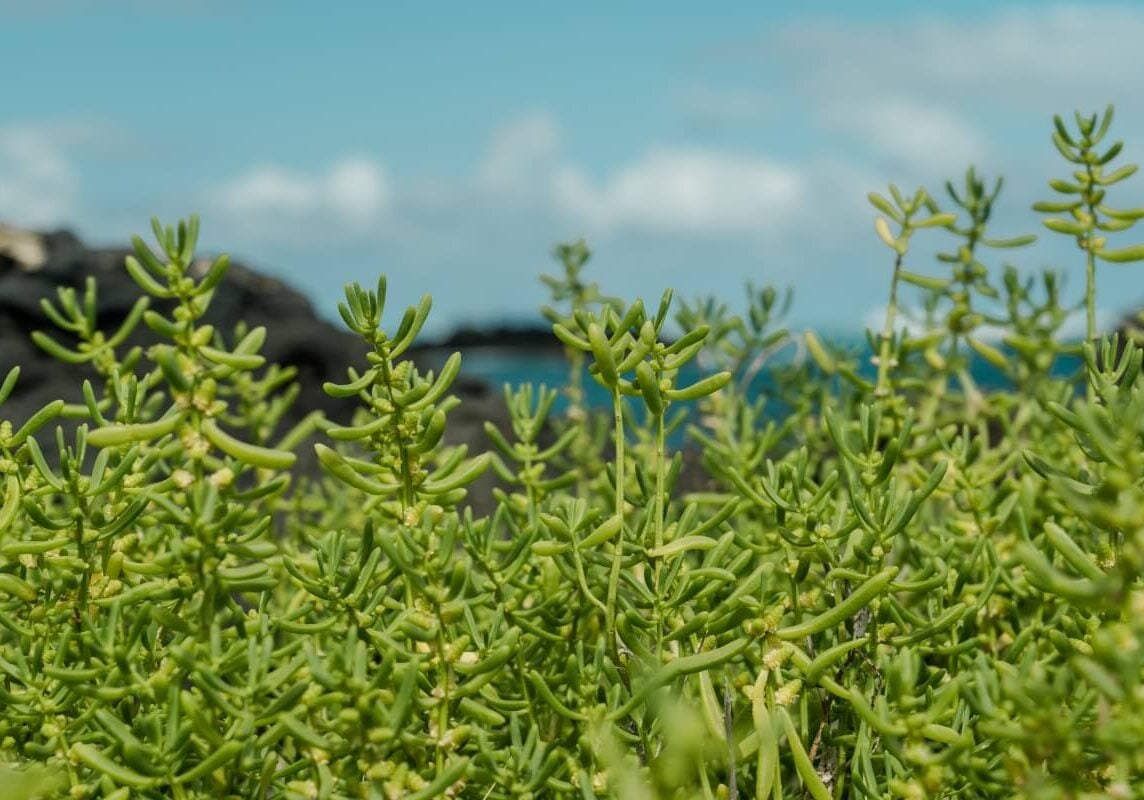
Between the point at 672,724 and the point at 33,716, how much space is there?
0.63 meters

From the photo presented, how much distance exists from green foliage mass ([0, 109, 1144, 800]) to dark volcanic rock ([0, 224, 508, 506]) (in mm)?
2005

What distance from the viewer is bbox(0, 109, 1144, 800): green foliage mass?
2.89 ft

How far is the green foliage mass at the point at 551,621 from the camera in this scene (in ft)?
2.89

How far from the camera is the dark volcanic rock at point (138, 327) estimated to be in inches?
140

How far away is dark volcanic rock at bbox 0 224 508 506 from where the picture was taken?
3567 mm

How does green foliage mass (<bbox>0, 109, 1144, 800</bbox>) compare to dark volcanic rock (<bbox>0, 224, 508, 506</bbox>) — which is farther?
dark volcanic rock (<bbox>0, 224, 508, 506</bbox>)

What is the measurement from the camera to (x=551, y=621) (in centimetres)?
131

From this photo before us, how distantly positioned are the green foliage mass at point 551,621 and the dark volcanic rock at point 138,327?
6.58ft

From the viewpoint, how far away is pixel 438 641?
99 cm

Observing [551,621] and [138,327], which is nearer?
[551,621]

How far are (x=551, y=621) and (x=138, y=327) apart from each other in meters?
2.73

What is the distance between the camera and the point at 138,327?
3.74m

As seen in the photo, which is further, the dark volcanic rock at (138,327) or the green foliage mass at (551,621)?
the dark volcanic rock at (138,327)

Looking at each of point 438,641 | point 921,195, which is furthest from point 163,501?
point 921,195
